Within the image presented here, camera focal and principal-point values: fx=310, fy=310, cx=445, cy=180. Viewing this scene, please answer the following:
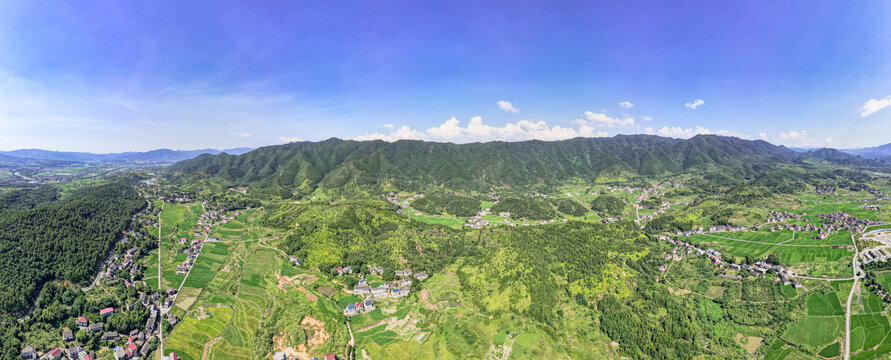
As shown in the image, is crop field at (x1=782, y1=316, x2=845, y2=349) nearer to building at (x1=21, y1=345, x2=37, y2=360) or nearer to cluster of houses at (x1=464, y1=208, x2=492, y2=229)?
cluster of houses at (x1=464, y1=208, x2=492, y2=229)

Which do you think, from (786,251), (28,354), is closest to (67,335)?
(28,354)

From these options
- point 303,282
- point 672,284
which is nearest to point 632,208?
point 672,284

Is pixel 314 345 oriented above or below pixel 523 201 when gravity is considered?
below

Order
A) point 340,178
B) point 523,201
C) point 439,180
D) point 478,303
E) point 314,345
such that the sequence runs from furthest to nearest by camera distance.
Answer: point 439,180
point 340,178
point 523,201
point 478,303
point 314,345

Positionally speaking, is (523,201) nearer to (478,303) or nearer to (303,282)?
(478,303)

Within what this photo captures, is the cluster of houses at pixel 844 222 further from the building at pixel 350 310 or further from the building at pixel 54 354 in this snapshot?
the building at pixel 54 354

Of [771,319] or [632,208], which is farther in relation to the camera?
[632,208]

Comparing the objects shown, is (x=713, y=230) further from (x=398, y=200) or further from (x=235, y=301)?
(x=235, y=301)

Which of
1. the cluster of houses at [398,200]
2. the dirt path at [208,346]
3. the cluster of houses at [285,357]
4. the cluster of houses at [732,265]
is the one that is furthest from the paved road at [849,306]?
the cluster of houses at [398,200]
